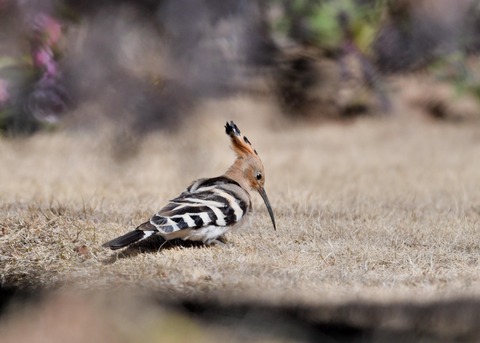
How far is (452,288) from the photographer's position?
355 cm

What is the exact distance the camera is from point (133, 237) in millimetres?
4031

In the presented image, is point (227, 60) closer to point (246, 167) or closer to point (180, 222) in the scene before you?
point (180, 222)

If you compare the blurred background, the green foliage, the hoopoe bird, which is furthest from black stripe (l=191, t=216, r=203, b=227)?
the green foliage

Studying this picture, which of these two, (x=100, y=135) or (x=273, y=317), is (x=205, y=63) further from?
(x=273, y=317)

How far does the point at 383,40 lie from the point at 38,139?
291 centimetres

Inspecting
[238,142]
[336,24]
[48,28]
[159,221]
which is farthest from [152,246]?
[336,24]

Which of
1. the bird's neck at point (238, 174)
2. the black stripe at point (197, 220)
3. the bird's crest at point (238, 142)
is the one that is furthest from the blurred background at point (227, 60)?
the black stripe at point (197, 220)

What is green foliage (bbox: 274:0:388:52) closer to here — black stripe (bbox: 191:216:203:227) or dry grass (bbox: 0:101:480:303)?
dry grass (bbox: 0:101:480:303)

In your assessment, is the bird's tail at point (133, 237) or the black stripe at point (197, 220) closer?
the bird's tail at point (133, 237)

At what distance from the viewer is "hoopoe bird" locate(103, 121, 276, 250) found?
4062mm

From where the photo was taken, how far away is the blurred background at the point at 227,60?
3305 mm

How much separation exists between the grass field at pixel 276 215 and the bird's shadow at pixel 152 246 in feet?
0.07

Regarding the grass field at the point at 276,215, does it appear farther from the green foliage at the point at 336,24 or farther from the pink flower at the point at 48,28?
the green foliage at the point at 336,24

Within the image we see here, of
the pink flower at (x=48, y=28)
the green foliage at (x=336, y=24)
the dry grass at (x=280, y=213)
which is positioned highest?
the pink flower at (x=48, y=28)
